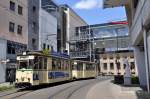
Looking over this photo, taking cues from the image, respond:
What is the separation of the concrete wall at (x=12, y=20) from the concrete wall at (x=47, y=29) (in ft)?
23.8

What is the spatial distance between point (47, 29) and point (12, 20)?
51.5 ft

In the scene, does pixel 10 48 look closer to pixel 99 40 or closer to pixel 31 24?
pixel 31 24

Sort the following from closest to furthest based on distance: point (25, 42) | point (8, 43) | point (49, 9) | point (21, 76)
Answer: point (21, 76)
point (8, 43)
point (25, 42)
point (49, 9)

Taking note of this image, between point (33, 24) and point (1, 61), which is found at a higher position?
point (33, 24)

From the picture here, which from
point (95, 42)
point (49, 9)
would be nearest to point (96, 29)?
point (95, 42)

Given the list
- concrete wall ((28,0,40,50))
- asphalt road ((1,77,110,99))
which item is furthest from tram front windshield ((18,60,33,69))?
concrete wall ((28,0,40,50))

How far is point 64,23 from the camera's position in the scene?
273 feet

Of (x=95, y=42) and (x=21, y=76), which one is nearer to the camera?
(x=21, y=76)

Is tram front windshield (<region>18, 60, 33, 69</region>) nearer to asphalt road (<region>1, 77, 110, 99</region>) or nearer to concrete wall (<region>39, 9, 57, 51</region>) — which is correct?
asphalt road (<region>1, 77, 110, 99</region>)

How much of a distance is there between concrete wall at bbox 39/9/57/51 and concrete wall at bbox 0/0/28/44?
7245mm

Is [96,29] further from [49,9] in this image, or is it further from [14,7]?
[14,7]

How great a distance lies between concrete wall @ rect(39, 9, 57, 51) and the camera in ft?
180

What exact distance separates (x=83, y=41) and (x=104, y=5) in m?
52.0

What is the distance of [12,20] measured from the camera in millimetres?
43031
